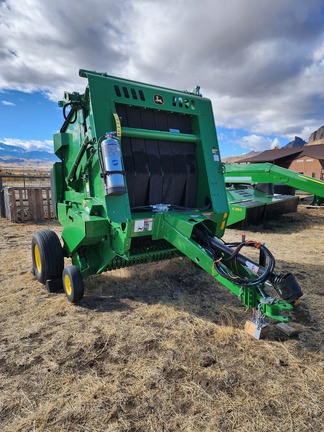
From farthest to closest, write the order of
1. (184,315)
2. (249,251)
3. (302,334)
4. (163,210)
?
(249,251)
(163,210)
(184,315)
(302,334)

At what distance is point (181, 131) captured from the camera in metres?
4.32

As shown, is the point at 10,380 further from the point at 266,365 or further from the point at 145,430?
the point at 266,365

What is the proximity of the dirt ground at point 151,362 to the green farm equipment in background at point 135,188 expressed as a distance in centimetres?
43

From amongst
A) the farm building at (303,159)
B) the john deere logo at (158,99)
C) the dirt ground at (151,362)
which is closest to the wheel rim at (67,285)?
the dirt ground at (151,362)

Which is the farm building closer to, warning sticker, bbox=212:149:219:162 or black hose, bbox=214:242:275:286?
warning sticker, bbox=212:149:219:162

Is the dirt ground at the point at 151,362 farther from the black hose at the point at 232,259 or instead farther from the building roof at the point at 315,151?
the building roof at the point at 315,151

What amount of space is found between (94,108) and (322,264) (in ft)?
15.2

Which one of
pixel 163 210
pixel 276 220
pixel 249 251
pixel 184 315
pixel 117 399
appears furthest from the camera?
pixel 276 220

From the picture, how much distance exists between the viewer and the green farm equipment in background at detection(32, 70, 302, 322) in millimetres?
3371

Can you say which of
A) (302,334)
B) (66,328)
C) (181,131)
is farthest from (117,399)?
(181,131)

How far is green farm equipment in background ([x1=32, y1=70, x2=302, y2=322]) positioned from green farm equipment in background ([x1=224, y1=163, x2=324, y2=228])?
12.6 ft

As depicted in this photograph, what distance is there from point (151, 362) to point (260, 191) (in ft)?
26.0

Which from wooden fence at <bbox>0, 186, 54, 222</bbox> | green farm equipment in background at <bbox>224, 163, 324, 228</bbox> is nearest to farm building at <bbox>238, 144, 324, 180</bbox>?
green farm equipment in background at <bbox>224, 163, 324, 228</bbox>

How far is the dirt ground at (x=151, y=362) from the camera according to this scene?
2.01m
